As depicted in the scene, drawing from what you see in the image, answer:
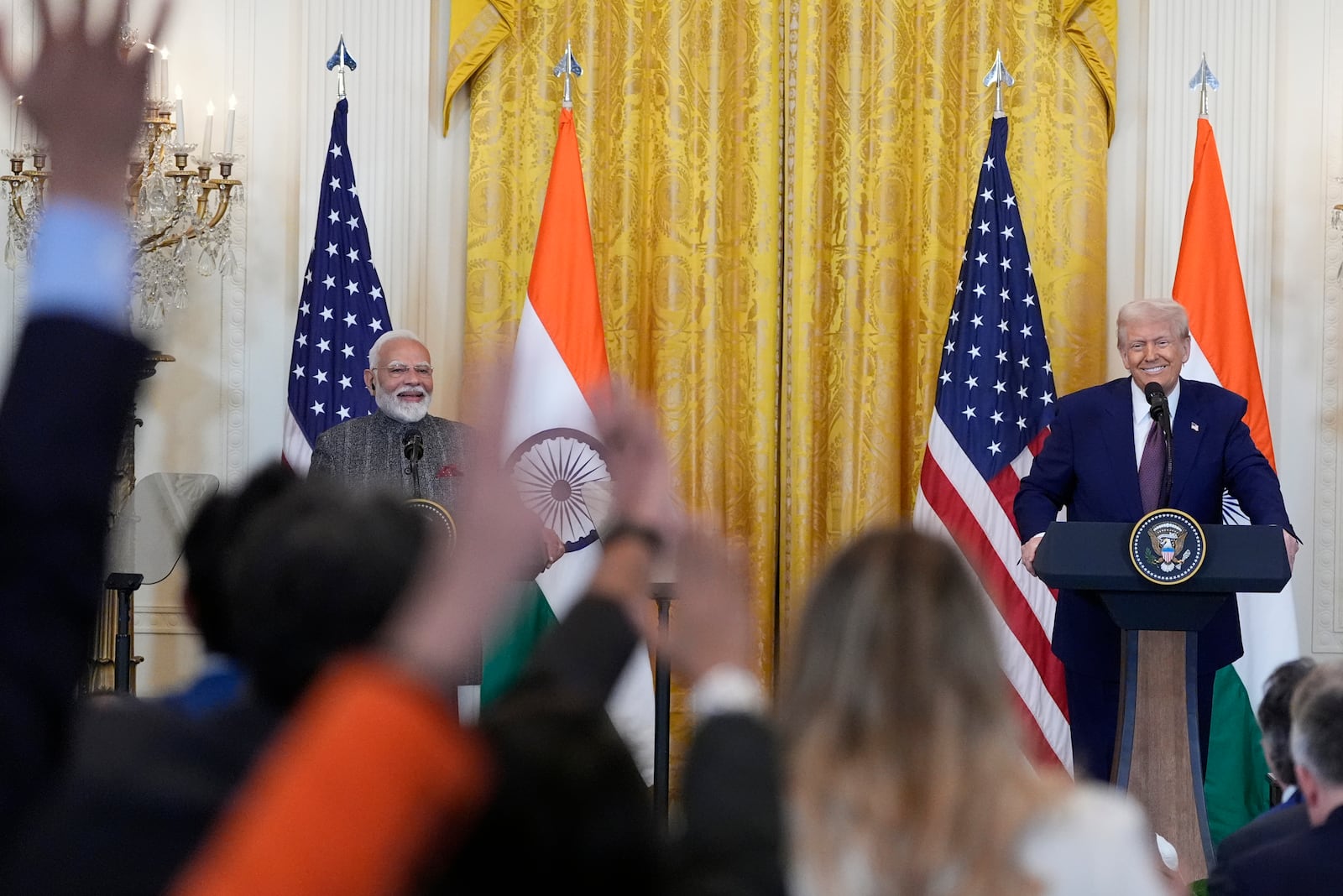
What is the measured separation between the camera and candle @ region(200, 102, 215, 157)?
18.7 feet

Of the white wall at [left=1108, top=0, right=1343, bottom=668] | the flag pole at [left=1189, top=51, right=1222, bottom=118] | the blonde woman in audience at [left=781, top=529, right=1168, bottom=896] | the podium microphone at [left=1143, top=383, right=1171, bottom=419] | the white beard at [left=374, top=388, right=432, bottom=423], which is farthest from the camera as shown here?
the white wall at [left=1108, top=0, right=1343, bottom=668]

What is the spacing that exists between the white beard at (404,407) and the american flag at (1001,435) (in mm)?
1862

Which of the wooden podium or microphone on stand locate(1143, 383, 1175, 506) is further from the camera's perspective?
microphone on stand locate(1143, 383, 1175, 506)

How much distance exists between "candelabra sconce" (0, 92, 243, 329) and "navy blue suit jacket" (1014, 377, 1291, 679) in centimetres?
312

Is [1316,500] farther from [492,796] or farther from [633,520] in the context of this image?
[492,796]

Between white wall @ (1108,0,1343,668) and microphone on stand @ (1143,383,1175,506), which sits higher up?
white wall @ (1108,0,1343,668)

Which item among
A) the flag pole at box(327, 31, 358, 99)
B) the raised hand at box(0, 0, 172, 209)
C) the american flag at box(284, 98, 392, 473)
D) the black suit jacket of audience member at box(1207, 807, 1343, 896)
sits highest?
the flag pole at box(327, 31, 358, 99)

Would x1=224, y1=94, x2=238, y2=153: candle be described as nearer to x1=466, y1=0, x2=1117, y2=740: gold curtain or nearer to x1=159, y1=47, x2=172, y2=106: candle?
x1=159, y1=47, x2=172, y2=106: candle

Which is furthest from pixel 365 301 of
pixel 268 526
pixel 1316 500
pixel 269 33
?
pixel 268 526

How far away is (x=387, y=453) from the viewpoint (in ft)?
16.1

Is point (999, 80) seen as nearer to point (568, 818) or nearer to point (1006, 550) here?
point (1006, 550)

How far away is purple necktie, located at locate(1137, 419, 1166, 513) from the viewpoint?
454cm

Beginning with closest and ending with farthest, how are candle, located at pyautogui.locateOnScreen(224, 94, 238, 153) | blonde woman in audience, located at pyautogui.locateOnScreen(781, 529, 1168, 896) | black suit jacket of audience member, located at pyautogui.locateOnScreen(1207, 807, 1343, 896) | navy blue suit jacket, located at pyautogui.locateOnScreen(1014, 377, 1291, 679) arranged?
blonde woman in audience, located at pyautogui.locateOnScreen(781, 529, 1168, 896), black suit jacket of audience member, located at pyautogui.locateOnScreen(1207, 807, 1343, 896), navy blue suit jacket, located at pyautogui.locateOnScreen(1014, 377, 1291, 679), candle, located at pyautogui.locateOnScreen(224, 94, 238, 153)

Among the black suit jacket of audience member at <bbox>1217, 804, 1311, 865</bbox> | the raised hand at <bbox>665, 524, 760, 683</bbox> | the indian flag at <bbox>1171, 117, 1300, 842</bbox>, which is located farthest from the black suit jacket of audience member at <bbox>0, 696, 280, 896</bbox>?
the indian flag at <bbox>1171, 117, 1300, 842</bbox>
